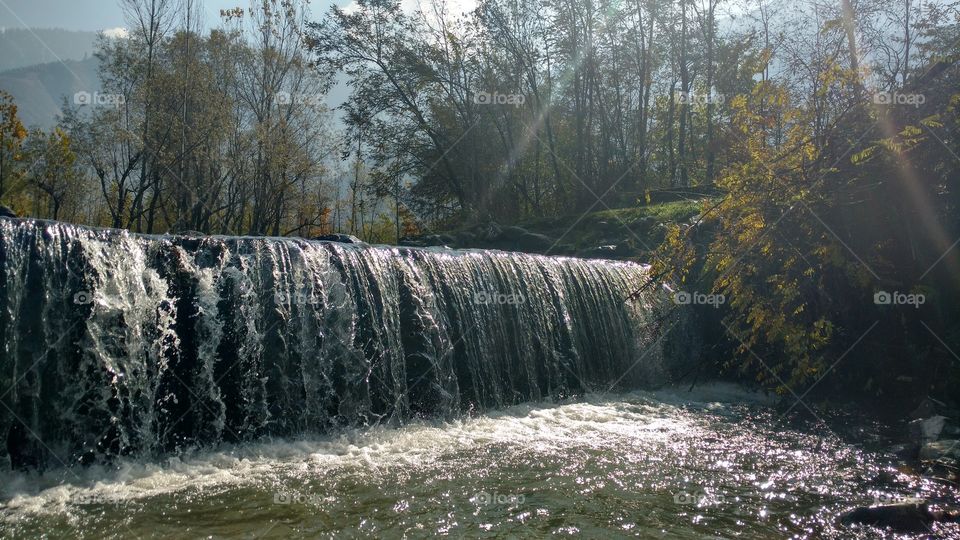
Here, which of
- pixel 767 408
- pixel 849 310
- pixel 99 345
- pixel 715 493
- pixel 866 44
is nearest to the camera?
pixel 715 493

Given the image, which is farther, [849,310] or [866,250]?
[849,310]

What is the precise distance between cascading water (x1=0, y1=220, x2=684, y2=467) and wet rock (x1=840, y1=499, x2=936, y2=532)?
5297 mm

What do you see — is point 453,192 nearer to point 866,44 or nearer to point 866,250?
point 866,44

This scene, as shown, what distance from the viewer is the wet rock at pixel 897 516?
5.14 m

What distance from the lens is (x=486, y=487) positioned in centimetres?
629

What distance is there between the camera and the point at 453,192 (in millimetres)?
26828

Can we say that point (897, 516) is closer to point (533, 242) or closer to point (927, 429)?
point (927, 429)

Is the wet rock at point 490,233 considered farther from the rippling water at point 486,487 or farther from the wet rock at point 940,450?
the wet rock at point 940,450

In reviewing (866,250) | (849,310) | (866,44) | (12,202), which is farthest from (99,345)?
(12,202)

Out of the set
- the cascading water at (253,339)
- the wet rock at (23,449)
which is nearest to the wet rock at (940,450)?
the cascading water at (253,339)

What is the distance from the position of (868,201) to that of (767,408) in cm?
383

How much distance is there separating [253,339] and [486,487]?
3.44m

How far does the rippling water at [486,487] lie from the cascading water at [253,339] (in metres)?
0.46

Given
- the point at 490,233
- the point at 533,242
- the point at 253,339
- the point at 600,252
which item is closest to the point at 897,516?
the point at 253,339
